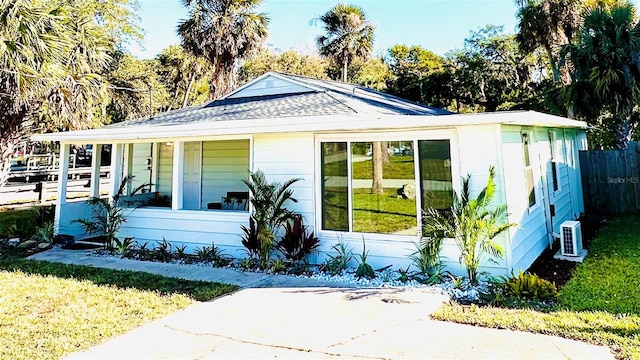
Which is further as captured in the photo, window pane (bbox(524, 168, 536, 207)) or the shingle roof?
the shingle roof

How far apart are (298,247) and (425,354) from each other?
3.41 metres

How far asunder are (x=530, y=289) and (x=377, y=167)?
2.76m

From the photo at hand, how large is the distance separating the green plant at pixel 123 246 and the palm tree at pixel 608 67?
517 inches

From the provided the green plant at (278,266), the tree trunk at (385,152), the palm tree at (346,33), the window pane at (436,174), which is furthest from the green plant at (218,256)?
the palm tree at (346,33)

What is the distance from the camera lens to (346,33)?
20.9m

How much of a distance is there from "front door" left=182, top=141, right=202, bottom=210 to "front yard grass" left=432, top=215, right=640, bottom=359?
809 cm

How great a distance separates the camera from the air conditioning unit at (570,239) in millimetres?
6354

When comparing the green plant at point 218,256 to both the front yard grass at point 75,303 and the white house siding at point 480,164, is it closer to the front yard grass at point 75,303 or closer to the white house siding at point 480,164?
the front yard grass at point 75,303

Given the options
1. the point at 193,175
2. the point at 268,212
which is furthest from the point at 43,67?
the point at 268,212

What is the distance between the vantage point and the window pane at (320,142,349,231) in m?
6.32

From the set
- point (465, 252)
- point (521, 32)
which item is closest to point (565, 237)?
point (465, 252)

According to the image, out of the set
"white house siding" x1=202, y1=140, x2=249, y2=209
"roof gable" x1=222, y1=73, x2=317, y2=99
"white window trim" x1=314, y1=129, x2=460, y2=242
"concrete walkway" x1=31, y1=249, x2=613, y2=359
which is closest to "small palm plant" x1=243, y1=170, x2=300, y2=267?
"white window trim" x1=314, y1=129, x2=460, y2=242

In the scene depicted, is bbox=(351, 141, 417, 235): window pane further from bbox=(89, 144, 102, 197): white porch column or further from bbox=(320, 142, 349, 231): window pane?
bbox=(89, 144, 102, 197): white porch column

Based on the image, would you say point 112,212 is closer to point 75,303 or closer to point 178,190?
point 178,190
